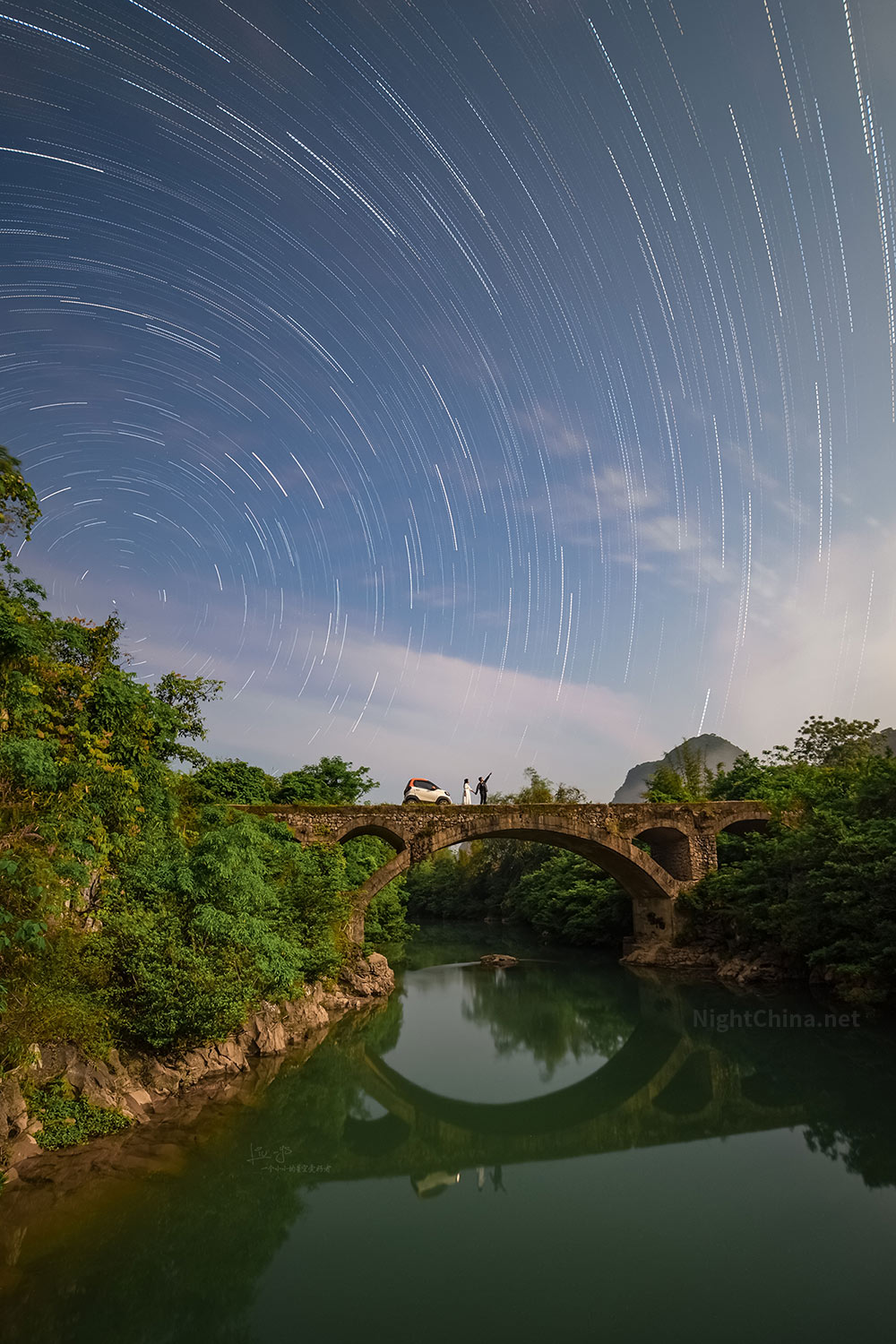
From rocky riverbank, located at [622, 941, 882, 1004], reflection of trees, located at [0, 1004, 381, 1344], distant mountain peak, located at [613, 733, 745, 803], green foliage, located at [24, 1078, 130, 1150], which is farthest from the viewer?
distant mountain peak, located at [613, 733, 745, 803]

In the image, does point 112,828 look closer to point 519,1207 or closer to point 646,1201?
point 519,1207

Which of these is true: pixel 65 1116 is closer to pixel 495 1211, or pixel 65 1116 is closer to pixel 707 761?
pixel 495 1211

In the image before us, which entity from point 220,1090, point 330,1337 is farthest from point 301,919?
point 330,1337

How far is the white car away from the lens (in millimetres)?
24953

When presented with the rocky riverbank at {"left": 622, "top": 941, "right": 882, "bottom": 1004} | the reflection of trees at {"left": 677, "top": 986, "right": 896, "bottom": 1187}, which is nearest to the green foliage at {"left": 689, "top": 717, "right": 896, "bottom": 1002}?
the rocky riverbank at {"left": 622, "top": 941, "right": 882, "bottom": 1004}

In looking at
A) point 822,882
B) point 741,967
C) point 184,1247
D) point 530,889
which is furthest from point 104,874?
point 530,889

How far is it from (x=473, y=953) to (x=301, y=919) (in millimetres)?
19570

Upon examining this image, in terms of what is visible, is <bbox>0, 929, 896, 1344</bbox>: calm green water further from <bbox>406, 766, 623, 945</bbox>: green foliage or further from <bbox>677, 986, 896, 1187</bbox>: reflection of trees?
<bbox>406, 766, 623, 945</bbox>: green foliage

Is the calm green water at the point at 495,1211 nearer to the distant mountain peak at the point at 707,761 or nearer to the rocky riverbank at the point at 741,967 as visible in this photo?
the rocky riverbank at the point at 741,967

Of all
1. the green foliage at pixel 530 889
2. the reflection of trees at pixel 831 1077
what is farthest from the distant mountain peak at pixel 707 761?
the reflection of trees at pixel 831 1077

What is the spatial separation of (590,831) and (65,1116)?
1814 centimetres

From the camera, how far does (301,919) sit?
14.8m

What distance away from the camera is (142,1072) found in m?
9.94

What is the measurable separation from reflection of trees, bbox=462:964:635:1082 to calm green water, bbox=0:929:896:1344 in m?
1.86
